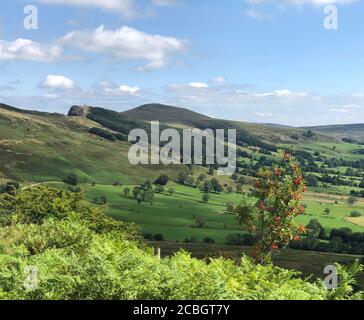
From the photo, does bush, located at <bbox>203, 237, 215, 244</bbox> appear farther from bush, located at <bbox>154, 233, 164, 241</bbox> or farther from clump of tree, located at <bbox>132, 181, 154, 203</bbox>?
clump of tree, located at <bbox>132, 181, 154, 203</bbox>

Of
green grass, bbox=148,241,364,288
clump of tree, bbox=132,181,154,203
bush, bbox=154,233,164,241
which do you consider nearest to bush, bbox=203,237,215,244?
green grass, bbox=148,241,364,288

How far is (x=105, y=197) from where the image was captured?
560ft

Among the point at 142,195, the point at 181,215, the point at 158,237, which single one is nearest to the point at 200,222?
the point at 181,215

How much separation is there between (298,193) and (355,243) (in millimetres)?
121890

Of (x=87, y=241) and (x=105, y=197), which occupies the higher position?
(x=87, y=241)

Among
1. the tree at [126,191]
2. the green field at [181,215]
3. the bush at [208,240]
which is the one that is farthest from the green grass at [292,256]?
the tree at [126,191]

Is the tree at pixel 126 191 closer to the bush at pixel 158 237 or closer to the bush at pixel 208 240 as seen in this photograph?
the bush at pixel 158 237

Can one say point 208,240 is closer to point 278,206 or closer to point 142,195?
point 142,195

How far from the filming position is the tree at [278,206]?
24.8 m

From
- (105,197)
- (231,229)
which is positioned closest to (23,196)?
(231,229)

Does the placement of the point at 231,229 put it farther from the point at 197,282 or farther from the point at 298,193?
the point at 197,282

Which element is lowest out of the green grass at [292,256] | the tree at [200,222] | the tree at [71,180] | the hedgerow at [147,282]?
the green grass at [292,256]

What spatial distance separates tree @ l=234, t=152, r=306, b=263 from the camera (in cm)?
2480

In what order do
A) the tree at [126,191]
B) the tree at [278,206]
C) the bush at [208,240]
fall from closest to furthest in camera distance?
1. the tree at [278,206]
2. the bush at [208,240]
3. the tree at [126,191]
